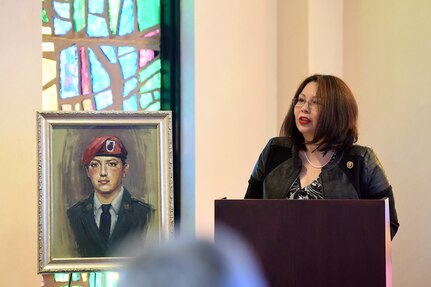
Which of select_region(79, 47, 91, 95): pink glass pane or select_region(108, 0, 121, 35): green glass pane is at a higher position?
select_region(108, 0, 121, 35): green glass pane

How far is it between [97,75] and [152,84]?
392 mm

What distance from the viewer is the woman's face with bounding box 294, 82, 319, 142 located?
3.12m

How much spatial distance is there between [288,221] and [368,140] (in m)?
2.54

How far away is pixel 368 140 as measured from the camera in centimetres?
491

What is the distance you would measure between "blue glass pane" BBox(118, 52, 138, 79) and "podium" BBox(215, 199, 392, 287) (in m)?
3.03

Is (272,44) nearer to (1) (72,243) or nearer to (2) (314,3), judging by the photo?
(2) (314,3)

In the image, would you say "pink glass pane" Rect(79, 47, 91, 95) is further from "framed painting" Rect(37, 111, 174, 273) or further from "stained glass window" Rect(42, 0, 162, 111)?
"framed painting" Rect(37, 111, 174, 273)

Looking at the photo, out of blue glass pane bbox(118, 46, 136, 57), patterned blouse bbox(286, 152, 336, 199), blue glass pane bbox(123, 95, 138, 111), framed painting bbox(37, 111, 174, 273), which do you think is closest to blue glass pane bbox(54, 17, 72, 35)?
blue glass pane bbox(118, 46, 136, 57)

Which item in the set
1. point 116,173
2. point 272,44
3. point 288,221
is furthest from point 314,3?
point 288,221

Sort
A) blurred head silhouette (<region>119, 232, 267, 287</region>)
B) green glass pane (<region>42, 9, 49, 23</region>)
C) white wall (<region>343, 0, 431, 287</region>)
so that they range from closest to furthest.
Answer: blurred head silhouette (<region>119, 232, 267, 287</region>), white wall (<region>343, 0, 431, 287</region>), green glass pane (<region>42, 9, 49, 23</region>)

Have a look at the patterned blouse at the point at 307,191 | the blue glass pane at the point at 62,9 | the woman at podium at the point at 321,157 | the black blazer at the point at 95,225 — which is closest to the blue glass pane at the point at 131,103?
the blue glass pane at the point at 62,9

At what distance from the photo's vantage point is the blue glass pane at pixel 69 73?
17.0 feet

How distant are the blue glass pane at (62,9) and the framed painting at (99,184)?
4.40ft

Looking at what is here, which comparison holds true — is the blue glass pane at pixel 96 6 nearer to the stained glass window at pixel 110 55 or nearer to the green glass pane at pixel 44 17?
the stained glass window at pixel 110 55
